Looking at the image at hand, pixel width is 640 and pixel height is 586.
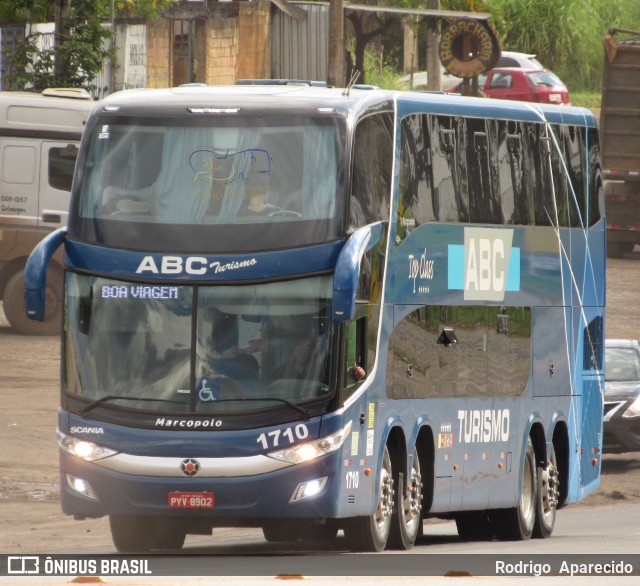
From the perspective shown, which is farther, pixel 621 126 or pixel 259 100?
pixel 621 126

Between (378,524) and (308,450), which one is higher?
(308,450)

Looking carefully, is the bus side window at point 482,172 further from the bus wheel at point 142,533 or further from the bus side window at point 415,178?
the bus wheel at point 142,533

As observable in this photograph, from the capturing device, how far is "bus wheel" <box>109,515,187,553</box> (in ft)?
48.9

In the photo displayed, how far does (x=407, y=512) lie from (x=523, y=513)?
9.69 feet

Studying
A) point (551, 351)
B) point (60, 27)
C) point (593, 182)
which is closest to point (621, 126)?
point (60, 27)

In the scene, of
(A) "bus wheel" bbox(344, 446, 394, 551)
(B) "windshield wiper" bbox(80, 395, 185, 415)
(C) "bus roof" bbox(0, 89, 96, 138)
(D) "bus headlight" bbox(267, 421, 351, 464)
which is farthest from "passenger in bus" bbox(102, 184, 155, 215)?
(C) "bus roof" bbox(0, 89, 96, 138)

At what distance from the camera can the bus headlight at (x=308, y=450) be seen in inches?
534

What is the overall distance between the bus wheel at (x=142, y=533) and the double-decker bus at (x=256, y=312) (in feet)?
0.07

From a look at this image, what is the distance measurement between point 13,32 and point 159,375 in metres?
33.7

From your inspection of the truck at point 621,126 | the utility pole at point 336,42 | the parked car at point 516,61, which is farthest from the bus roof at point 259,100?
the parked car at point 516,61

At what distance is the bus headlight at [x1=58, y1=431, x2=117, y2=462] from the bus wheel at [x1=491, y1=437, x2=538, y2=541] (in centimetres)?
540

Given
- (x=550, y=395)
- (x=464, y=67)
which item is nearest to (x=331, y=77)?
(x=464, y=67)

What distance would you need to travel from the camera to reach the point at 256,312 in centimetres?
1375

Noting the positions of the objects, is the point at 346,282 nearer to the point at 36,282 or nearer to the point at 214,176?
the point at 214,176
